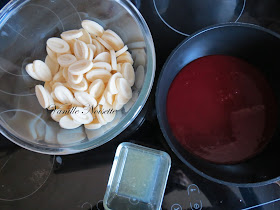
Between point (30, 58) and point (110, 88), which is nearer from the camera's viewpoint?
point (110, 88)

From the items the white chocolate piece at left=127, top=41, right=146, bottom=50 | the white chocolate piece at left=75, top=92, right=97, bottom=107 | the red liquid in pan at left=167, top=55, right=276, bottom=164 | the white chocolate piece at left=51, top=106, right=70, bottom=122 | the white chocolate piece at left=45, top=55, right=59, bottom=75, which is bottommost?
the red liquid in pan at left=167, top=55, right=276, bottom=164

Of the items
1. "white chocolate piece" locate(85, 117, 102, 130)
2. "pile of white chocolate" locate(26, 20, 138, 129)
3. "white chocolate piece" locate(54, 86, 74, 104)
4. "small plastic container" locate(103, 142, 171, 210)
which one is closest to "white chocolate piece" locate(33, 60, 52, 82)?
"pile of white chocolate" locate(26, 20, 138, 129)

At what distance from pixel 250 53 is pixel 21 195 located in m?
0.93

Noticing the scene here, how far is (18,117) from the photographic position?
95 centimetres

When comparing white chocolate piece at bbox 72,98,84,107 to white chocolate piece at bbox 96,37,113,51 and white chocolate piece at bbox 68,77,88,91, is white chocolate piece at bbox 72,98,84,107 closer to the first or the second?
white chocolate piece at bbox 68,77,88,91

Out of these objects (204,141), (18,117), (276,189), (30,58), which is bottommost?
(276,189)

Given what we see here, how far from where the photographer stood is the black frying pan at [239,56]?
0.85m

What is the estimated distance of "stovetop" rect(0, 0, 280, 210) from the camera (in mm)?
951

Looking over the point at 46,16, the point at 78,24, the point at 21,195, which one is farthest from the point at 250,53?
the point at 21,195

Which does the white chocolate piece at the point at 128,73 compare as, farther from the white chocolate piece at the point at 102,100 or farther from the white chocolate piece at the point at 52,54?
the white chocolate piece at the point at 52,54

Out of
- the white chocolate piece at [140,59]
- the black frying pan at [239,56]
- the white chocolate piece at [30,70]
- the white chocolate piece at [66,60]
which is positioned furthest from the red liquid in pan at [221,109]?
the white chocolate piece at [30,70]

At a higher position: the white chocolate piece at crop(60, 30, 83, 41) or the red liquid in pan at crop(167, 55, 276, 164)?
the white chocolate piece at crop(60, 30, 83, 41)

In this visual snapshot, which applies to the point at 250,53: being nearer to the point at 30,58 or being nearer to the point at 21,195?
the point at 30,58

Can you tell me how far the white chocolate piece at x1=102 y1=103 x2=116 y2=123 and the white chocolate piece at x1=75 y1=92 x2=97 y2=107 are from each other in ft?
0.12
